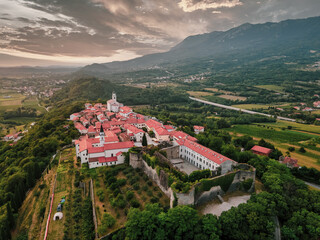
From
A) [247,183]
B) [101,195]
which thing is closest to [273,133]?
[247,183]

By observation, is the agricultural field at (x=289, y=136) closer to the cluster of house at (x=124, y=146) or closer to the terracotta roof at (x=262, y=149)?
the terracotta roof at (x=262, y=149)

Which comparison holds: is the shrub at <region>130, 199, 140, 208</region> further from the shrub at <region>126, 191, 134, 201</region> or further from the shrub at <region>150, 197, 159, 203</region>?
the shrub at <region>150, 197, 159, 203</region>

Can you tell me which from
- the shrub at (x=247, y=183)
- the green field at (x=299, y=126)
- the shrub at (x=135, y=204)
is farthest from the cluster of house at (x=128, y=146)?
the green field at (x=299, y=126)

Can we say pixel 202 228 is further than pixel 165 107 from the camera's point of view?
No

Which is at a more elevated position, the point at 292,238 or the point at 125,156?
the point at 125,156

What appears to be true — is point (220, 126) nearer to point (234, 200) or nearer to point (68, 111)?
point (234, 200)

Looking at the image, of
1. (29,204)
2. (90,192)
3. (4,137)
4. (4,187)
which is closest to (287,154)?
(90,192)

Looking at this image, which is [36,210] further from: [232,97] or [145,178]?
[232,97]

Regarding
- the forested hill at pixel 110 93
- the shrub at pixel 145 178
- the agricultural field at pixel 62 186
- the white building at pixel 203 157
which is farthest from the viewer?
the forested hill at pixel 110 93
